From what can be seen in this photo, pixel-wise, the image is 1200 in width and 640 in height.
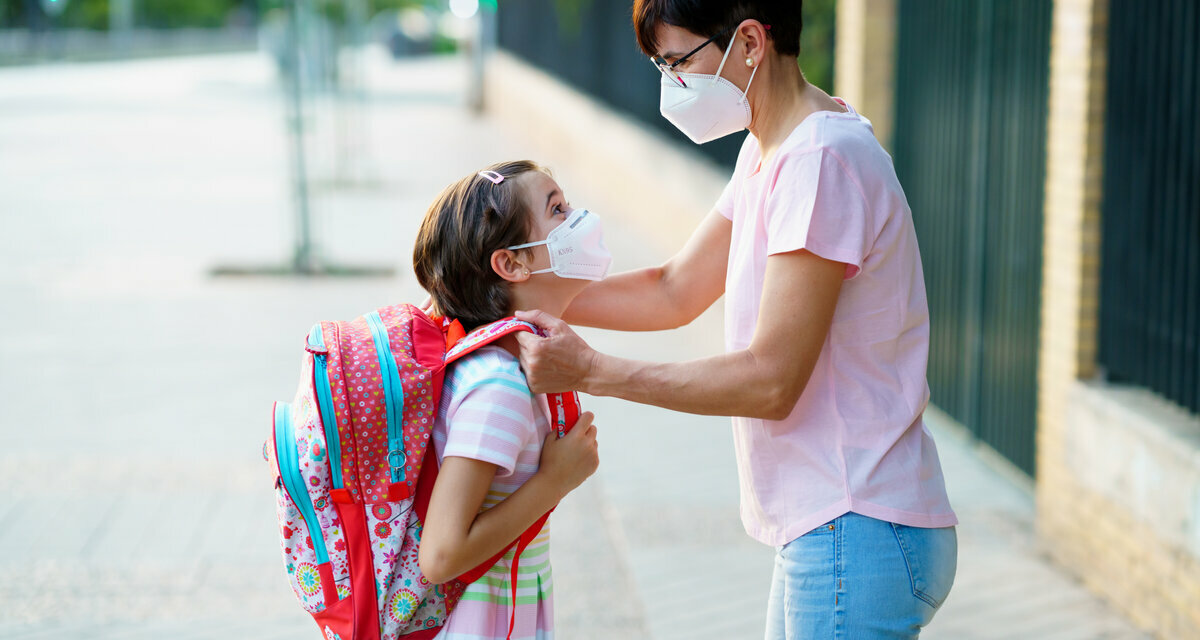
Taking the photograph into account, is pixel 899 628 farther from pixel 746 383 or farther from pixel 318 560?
pixel 318 560

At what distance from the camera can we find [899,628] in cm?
215

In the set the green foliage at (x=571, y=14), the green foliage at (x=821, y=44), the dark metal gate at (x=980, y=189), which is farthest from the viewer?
the green foliage at (x=571, y=14)

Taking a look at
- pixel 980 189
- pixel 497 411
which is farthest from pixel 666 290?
pixel 980 189

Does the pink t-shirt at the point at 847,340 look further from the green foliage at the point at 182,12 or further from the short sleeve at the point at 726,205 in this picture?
the green foliage at the point at 182,12

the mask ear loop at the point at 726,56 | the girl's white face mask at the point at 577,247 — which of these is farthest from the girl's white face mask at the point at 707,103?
the girl's white face mask at the point at 577,247

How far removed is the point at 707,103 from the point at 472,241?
0.48 metres

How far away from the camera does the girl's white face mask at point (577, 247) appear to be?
2195 millimetres

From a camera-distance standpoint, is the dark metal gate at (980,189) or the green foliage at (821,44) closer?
the dark metal gate at (980,189)

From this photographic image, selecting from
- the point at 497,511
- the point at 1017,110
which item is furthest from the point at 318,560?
the point at 1017,110

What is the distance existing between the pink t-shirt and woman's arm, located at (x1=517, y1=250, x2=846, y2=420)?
1.9 inches

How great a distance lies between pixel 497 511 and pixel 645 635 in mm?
2361

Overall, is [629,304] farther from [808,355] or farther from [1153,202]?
[1153,202]

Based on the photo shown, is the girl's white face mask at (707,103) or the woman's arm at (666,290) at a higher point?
the girl's white face mask at (707,103)

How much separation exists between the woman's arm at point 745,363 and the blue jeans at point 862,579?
0.81ft
